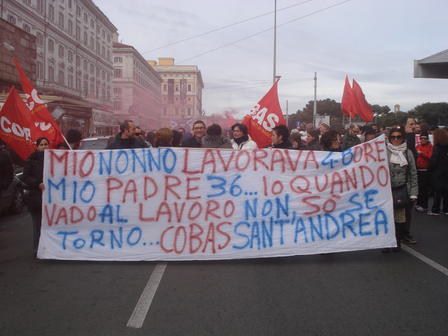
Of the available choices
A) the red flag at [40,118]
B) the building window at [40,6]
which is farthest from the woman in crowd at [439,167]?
the building window at [40,6]

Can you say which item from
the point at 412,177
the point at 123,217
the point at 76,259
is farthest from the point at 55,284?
the point at 412,177

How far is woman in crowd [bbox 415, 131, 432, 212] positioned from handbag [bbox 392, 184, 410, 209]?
394cm

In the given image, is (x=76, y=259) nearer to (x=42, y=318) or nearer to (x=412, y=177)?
(x=42, y=318)

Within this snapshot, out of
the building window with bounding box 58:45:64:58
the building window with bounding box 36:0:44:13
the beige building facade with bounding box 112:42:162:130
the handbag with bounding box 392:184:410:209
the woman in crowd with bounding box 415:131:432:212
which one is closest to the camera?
the handbag with bounding box 392:184:410:209

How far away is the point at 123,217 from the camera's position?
537 cm

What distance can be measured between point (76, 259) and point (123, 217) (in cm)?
71

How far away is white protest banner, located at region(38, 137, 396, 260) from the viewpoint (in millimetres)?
5312

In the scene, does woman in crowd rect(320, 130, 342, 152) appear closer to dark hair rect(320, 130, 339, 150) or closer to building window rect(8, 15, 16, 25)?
dark hair rect(320, 130, 339, 150)

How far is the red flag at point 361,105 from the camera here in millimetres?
10344

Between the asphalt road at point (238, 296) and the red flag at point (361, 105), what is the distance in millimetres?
4948

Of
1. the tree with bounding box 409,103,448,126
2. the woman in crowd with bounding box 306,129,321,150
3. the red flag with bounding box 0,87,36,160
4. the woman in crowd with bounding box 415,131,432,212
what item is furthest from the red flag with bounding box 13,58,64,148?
the tree with bounding box 409,103,448,126

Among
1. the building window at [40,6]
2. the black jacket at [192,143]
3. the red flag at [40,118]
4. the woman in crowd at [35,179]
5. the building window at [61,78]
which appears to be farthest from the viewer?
the building window at [61,78]

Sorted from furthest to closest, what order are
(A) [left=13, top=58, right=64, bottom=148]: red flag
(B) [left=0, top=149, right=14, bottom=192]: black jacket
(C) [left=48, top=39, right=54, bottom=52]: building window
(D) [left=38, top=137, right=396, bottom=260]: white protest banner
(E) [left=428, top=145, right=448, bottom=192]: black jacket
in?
(C) [left=48, top=39, right=54, bottom=52]: building window, (E) [left=428, top=145, right=448, bottom=192]: black jacket, (B) [left=0, top=149, right=14, bottom=192]: black jacket, (A) [left=13, top=58, right=64, bottom=148]: red flag, (D) [left=38, top=137, right=396, bottom=260]: white protest banner

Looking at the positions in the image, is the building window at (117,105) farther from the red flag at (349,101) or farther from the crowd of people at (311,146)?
the crowd of people at (311,146)
